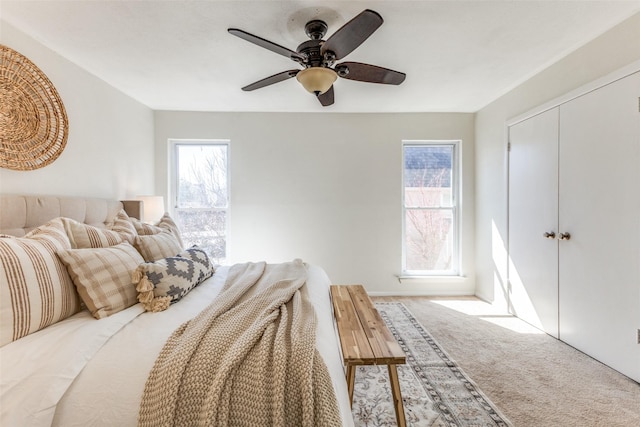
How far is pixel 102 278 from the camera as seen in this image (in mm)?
1302

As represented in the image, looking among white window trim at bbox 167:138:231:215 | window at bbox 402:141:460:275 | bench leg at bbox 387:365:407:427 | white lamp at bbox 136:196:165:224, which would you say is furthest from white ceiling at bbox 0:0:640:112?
bench leg at bbox 387:365:407:427

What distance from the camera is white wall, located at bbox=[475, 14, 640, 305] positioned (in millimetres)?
1933

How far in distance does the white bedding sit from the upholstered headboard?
3.02 ft

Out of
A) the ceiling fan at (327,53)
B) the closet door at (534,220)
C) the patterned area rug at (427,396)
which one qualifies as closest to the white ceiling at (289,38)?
the ceiling fan at (327,53)

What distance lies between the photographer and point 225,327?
1123 millimetres

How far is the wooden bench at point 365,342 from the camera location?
3.84 ft

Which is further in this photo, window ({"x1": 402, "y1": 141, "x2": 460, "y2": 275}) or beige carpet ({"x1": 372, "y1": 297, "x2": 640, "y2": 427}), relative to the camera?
window ({"x1": 402, "y1": 141, "x2": 460, "y2": 275})

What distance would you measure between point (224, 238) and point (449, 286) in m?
3.11

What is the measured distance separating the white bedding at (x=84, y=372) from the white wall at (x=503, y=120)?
9.12ft

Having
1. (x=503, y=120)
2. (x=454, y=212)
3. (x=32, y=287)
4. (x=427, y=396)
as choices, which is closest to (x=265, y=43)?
(x=32, y=287)

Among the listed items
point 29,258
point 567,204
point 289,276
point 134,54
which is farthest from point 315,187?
point 29,258

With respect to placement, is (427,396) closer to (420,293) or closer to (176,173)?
(420,293)

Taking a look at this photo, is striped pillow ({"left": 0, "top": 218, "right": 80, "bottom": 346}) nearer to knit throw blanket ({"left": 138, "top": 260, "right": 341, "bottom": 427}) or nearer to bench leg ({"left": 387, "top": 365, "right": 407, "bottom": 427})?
knit throw blanket ({"left": 138, "top": 260, "right": 341, "bottom": 427})

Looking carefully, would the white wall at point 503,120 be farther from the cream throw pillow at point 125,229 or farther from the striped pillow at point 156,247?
the cream throw pillow at point 125,229
